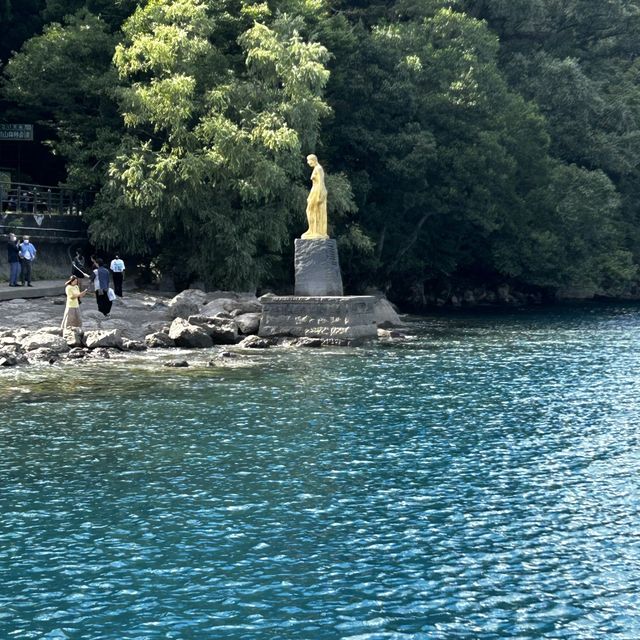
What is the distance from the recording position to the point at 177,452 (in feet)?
54.6

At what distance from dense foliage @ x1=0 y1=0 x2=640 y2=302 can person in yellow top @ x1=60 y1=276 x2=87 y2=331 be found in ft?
32.6

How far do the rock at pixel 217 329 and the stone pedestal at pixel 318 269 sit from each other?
9.30 feet

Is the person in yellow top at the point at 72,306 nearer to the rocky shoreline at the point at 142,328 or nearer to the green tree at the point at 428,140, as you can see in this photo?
the rocky shoreline at the point at 142,328

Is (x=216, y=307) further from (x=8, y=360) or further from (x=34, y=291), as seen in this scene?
(x=8, y=360)

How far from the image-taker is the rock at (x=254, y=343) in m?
31.6

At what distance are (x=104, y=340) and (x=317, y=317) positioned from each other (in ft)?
23.7

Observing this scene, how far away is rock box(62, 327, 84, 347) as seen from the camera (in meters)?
29.6

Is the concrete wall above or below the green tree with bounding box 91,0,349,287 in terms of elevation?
below

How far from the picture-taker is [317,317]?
3344cm

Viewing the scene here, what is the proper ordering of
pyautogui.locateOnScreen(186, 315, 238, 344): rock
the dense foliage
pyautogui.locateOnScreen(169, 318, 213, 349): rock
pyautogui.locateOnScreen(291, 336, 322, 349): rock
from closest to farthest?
pyautogui.locateOnScreen(169, 318, 213, 349): rock < pyautogui.locateOnScreen(291, 336, 322, 349): rock < pyautogui.locateOnScreen(186, 315, 238, 344): rock < the dense foliage

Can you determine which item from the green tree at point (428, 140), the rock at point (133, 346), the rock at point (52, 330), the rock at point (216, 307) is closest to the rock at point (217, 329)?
the rock at point (216, 307)

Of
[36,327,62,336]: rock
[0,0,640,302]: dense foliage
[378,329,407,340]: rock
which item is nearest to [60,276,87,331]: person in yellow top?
[36,327,62,336]: rock

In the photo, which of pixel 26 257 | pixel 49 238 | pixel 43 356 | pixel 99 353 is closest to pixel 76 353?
pixel 99 353

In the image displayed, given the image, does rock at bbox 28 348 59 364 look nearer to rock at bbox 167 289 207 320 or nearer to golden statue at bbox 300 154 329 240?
rock at bbox 167 289 207 320
